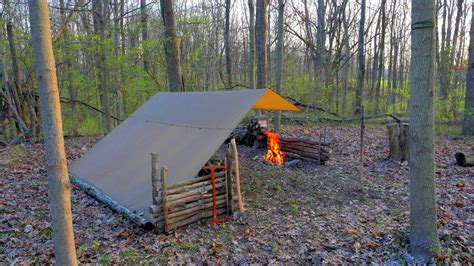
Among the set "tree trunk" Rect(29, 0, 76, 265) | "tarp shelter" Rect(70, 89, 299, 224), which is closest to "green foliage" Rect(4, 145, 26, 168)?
"tarp shelter" Rect(70, 89, 299, 224)

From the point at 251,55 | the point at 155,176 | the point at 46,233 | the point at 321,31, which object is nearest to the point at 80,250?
the point at 46,233

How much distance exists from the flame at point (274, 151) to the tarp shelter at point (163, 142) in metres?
1.67

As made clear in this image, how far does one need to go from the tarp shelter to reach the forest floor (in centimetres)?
43

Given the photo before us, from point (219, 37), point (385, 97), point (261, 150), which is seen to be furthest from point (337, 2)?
point (261, 150)

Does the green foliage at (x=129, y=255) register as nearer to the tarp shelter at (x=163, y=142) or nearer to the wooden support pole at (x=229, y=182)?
the tarp shelter at (x=163, y=142)

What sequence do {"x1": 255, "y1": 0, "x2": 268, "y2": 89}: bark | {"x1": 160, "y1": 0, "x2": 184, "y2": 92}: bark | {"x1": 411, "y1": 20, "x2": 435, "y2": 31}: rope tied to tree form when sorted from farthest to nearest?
{"x1": 255, "y1": 0, "x2": 268, "y2": 89}: bark, {"x1": 160, "y1": 0, "x2": 184, "y2": 92}: bark, {"x1": 411, "y1": 20, "x2": 435, "y2": 31}: rope tied to tree

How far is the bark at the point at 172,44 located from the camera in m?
10.4

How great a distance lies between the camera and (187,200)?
4695mm

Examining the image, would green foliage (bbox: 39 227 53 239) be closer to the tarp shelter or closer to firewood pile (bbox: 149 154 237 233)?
the tarp shelter

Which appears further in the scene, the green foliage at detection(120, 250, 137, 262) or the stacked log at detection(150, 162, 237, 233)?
the stacked log at detection(150, 162, 237, 233)

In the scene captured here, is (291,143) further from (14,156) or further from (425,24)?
(14,156)

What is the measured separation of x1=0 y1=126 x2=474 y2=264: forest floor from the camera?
3.91m

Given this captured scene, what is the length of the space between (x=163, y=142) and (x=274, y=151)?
3.65m

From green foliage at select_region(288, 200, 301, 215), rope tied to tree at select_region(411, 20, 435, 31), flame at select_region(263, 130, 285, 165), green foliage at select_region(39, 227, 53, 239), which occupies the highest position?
rope tied to tree at select_region(411, 20, 435, 31)
